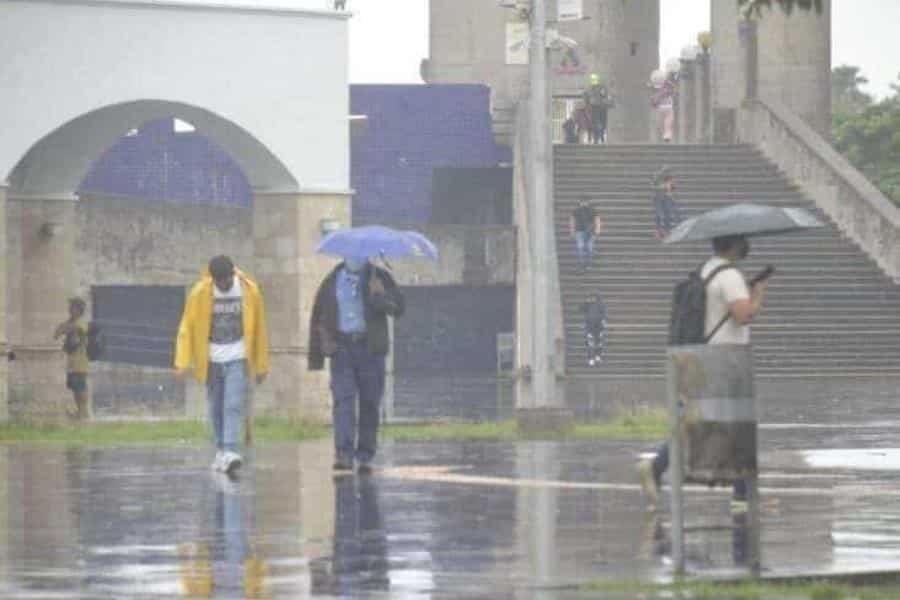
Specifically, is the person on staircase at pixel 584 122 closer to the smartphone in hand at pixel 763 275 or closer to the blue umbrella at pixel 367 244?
the blue umbrella at pixel 367 244

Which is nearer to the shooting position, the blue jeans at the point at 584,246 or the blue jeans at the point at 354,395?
the blue jeans at the point at 354,395

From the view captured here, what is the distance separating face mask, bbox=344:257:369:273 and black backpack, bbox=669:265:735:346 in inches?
223

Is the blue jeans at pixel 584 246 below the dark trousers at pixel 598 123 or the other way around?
below

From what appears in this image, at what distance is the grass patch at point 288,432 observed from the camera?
30.2m

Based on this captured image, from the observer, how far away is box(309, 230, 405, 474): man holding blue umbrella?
2334 centimetres

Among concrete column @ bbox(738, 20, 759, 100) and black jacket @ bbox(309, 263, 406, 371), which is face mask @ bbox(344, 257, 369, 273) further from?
concrete column @ bbox(738, 20, 759, 100)

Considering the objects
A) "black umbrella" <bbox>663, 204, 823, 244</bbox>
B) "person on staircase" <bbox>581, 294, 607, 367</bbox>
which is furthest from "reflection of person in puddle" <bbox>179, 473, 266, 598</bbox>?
"person on staircase" <bbox>581, 294, 607, 367</bbox>

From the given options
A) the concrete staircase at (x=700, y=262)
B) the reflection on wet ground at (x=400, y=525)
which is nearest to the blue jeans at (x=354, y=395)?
the reflection on wet ground at (x=400, y=525)

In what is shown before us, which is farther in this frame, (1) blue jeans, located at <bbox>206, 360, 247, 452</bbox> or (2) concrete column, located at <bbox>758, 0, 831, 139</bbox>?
(2) concrete column, located at <bbox>758, 0, 831, 139</bbox>

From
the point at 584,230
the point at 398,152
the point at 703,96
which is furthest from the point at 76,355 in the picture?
the point at 703,96

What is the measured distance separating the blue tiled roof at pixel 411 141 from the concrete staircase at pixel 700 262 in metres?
9.69

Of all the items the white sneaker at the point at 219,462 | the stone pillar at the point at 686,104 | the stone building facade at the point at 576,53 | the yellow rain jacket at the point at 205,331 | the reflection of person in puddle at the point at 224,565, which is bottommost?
the reflection of person in puddle at the point at 224,565

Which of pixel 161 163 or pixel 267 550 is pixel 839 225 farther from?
pixel 267 550

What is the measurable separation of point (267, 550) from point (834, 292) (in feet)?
142
